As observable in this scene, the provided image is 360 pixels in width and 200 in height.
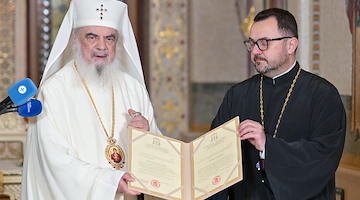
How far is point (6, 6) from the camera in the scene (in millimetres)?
7664

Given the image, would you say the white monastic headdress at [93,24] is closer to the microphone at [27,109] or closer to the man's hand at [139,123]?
the man's hand at [139,123]

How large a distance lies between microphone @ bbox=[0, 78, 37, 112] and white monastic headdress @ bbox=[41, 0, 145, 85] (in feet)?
4.09

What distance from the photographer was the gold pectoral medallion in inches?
180

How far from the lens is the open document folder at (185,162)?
13.2ft

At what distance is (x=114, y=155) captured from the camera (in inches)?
181

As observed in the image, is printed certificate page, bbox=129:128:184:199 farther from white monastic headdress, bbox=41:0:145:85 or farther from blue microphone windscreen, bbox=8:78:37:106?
white monastic headdress, bbox=41:0:145:85

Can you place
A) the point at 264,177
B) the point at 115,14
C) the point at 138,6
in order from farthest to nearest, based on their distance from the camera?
1. the point at 138,6
2. the point at 115,14
3. the point at 264,177

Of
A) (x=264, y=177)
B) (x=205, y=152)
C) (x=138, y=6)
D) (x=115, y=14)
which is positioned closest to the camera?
(x=205, y=152)

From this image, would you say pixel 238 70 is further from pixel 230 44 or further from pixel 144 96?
pixel 144 96

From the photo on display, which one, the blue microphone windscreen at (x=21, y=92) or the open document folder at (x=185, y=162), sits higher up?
the blue microphone windscreen at (x=21, y=92)

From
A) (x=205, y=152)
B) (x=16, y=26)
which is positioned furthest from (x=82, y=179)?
(x=16, y=26)

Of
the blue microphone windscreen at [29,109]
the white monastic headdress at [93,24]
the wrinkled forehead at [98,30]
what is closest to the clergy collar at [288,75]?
the white monastic headdress at [93,24]

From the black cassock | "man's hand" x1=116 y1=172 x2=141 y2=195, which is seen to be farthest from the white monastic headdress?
"man's hand" x1=116 y1=172 x2=141 y2=195

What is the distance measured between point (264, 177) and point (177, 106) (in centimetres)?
454
